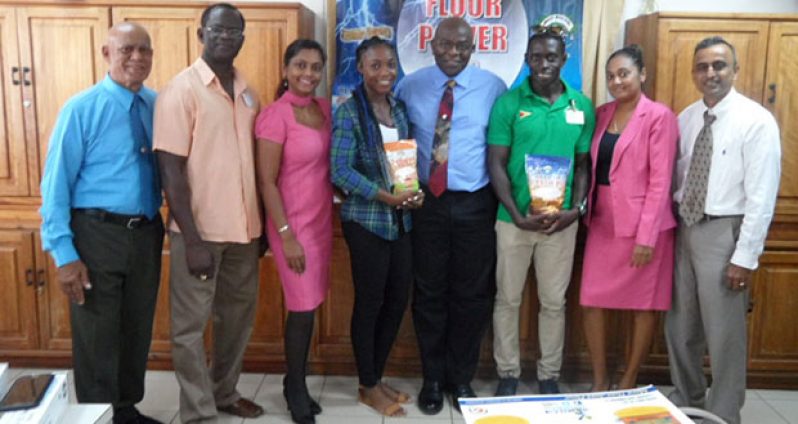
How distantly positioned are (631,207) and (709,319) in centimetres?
55

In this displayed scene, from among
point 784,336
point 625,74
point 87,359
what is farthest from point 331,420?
point 784,336

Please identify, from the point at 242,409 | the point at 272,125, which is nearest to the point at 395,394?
the point at 242,409

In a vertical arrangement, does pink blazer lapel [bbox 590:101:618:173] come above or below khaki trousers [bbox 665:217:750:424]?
above

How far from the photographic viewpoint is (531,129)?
2898mm

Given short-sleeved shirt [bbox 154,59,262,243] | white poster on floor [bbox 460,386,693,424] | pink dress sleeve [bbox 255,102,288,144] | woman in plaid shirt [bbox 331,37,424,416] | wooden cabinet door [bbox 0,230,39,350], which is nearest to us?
white poster on floor [bbox 460,386,693,424]

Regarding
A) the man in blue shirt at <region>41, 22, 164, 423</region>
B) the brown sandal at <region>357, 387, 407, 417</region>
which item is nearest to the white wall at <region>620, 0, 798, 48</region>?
the brown sandal at <region>357, 387, 407, 417</region>

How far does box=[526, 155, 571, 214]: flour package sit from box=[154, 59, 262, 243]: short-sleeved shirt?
116 centimetres

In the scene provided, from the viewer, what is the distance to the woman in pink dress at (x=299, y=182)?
8.79 ft

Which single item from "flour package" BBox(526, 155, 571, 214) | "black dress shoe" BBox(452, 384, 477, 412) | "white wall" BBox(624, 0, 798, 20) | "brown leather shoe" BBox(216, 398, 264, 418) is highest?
"white wall" BBox(624, 0, 798, 20)

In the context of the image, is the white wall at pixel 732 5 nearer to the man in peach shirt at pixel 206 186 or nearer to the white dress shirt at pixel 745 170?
the white dress shirt at pixel 745 170

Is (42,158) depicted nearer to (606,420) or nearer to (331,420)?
(331,420)

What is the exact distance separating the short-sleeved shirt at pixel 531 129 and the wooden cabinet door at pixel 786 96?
918 mm

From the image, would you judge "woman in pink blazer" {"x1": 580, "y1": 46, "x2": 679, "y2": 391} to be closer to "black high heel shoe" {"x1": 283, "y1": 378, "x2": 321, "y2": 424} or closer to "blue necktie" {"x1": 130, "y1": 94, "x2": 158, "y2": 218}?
"black high heel shoe" {"x1": 283, "y1": 378, "x2": 321, "y2": 424}

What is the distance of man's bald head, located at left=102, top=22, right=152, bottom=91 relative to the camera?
2486 mm
